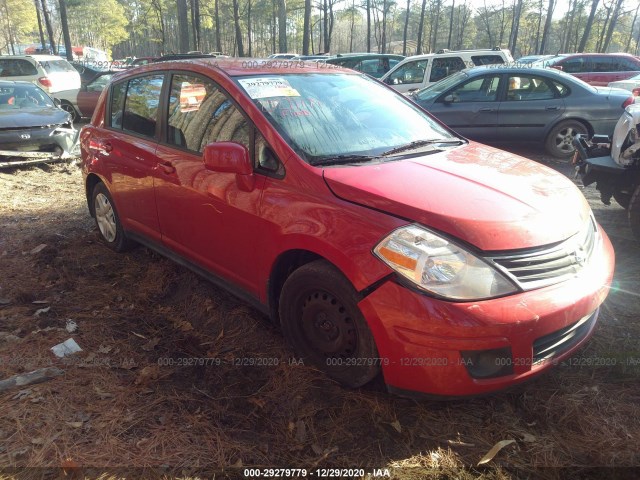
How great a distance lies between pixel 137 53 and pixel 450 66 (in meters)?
62.9

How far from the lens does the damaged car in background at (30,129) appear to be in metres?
7.66

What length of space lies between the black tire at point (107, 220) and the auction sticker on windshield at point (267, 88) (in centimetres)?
201

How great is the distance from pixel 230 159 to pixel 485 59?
10.9m

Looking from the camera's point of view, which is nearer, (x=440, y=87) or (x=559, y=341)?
(x=559, y=341)

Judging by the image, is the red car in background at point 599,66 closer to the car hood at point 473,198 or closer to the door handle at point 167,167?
the car hood at point 473,198

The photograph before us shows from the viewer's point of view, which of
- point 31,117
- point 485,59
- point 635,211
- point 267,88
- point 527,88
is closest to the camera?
point 267,88

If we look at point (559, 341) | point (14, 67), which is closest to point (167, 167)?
point (559, 341)

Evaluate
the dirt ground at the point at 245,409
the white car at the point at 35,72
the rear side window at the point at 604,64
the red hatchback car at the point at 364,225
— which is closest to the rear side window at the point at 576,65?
the rear side window at the point at 604,64

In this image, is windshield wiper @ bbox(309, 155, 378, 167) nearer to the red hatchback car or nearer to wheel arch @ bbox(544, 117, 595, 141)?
the red hatchback car

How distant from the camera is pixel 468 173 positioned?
2723 millimetres

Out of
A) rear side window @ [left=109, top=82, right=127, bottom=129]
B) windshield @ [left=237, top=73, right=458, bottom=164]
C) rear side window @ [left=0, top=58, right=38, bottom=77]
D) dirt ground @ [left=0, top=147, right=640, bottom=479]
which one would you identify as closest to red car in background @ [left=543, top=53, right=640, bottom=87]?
windshield @ [left=237, top=73, right=458, bottom=164]

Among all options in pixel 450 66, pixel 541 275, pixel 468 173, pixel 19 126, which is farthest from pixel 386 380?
pixel 450 66

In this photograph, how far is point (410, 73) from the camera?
476 inches

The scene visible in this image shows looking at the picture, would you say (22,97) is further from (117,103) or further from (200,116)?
(200,116)
